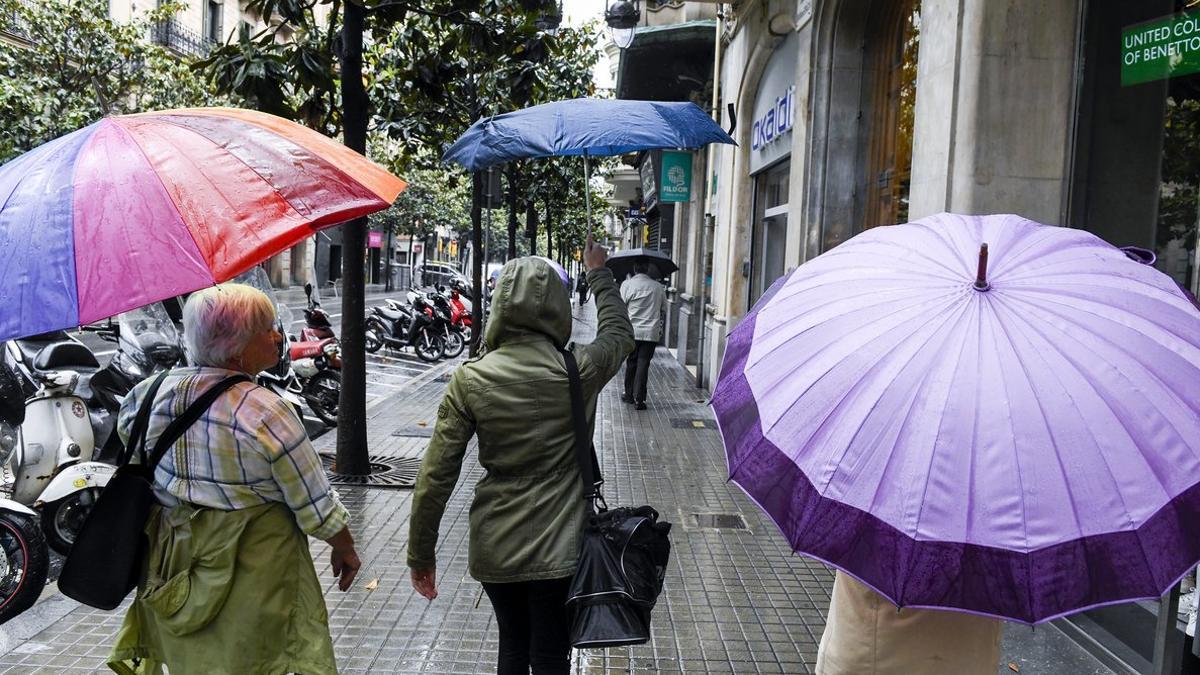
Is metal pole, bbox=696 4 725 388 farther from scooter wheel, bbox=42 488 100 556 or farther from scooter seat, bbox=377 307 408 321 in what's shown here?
scooter wheel, bbox=42 488 100 556

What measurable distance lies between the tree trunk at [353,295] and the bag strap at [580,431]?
506cm

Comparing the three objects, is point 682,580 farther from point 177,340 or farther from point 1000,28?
point 177,340

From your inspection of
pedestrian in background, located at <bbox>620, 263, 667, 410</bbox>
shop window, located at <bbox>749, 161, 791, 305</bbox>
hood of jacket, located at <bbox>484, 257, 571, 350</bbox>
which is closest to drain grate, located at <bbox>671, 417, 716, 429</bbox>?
pedestrian in background, located at <bbox>620, 263, 667, 410</bbox>

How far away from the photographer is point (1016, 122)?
5305 millimetres

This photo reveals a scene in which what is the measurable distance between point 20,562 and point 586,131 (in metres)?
3.54

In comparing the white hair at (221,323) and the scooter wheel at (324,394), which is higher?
the white hair at (221,323)

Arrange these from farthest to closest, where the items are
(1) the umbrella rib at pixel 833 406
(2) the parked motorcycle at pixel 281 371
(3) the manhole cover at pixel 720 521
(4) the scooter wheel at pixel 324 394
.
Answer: (4) the scooter wheel at pixel 324 394
(2) the parked motorcycle at pixel 281 371
(3) the manhole cover at pixel 720 521
(1) the umbrella rib at pixel 833 406

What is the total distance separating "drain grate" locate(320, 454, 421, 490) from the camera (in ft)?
25.7

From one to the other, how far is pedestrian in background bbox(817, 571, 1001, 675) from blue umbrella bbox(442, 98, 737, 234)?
2.88m

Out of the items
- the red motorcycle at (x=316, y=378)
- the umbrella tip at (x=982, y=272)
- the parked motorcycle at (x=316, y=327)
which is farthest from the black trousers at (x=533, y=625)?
the parked motorcycle at (x=316, y=327)

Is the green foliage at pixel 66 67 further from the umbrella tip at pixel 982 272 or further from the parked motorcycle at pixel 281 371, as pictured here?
the umbrella tip at pixel 982 272

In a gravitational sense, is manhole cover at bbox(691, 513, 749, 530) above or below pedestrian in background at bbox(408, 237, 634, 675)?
below

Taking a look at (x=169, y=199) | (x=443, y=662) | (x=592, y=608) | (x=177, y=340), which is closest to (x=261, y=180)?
(x=169, y=199)

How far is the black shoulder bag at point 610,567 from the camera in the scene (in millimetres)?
2916
